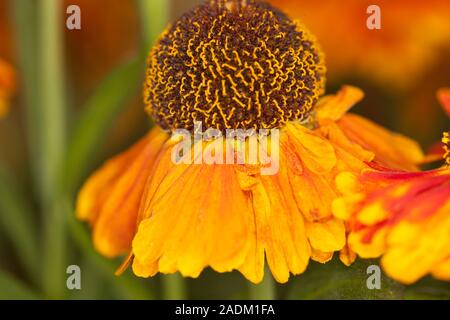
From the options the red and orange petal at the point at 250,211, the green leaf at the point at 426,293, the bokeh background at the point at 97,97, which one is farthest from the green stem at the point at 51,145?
the green leaf at the point at 426,293

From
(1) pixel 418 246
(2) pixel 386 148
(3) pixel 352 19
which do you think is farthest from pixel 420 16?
(1) pixel 418 246

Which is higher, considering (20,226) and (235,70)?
(235,70)

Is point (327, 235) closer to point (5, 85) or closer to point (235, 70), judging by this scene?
point (235, 70)

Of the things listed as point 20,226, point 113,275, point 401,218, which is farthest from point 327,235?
point 20,226

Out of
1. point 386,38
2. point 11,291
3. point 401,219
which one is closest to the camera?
point 401,219

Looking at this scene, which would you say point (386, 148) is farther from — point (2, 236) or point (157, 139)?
point (2, 236)

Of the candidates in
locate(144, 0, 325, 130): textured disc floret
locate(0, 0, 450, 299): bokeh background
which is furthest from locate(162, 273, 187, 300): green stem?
locate(144, 0, 325, 130): textured disc floret

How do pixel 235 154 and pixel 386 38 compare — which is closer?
pixel 235 154

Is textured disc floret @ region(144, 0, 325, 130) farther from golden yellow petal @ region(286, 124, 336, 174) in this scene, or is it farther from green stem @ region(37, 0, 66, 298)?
green stem @ region(37, 0, 66, 298)
